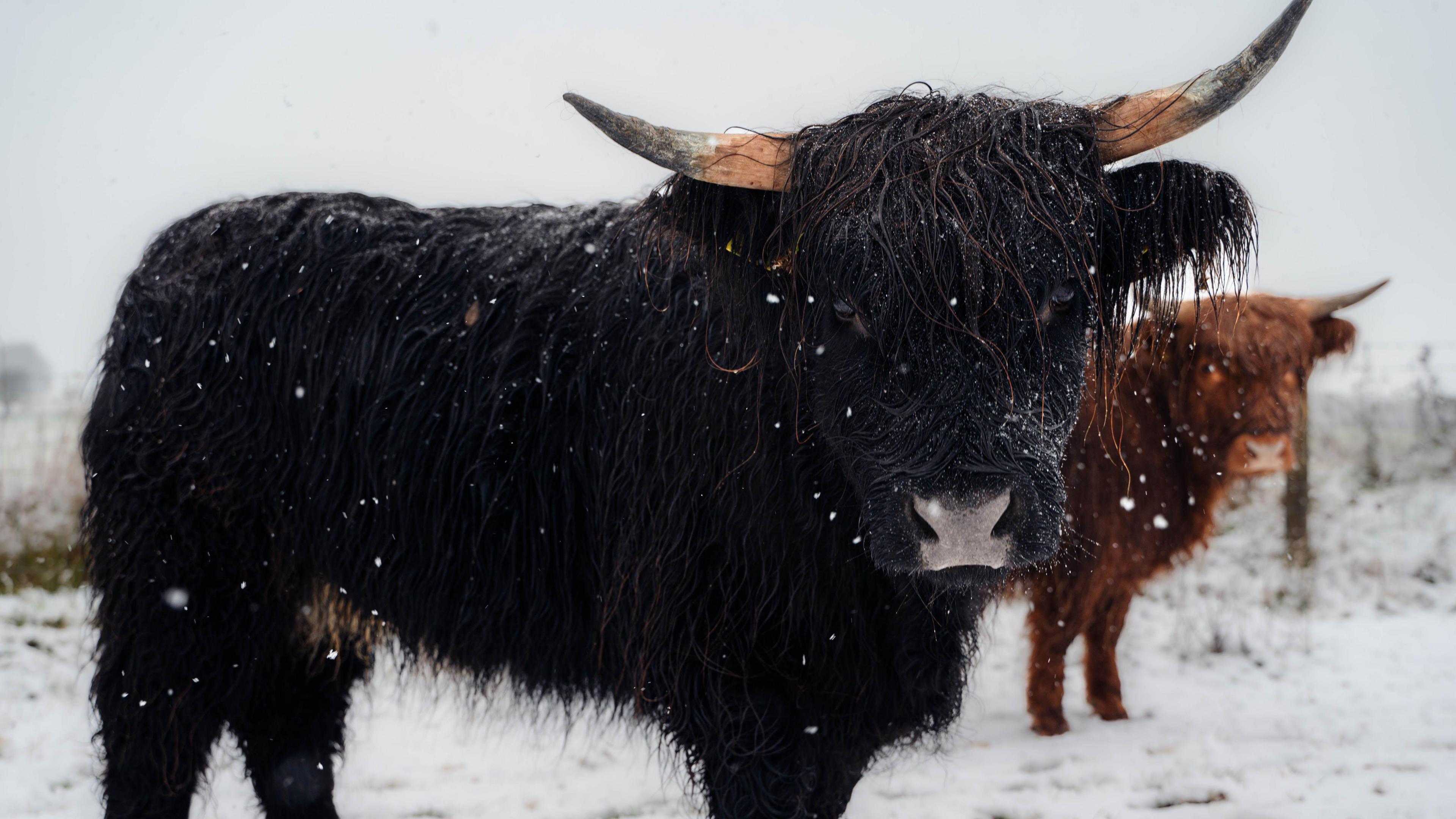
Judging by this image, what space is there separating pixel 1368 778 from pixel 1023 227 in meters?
3.15

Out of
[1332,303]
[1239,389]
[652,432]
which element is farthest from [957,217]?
[1332,303]

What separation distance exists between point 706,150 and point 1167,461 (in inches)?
143

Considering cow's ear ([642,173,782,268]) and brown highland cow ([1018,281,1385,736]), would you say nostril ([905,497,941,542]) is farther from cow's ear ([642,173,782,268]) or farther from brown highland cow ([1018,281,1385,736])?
brown highland cow ([1018,281,1385,736])

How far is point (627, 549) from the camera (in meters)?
2.20

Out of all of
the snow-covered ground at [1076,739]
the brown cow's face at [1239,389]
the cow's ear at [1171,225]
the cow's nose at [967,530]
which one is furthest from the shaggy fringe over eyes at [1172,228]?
the brown cow's face at [1239,389]

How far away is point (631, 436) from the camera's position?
223cm

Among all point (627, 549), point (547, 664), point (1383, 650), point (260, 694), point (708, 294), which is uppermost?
point (708, 294)

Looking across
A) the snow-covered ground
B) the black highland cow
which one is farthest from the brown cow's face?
Result: the black highland cow

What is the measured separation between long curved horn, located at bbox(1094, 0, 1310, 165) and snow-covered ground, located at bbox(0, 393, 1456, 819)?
4.57 feet

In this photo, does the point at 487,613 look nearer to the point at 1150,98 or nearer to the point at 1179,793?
the point at 1150,98

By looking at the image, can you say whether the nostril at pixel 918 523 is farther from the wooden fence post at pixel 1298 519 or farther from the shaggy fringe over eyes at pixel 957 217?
the wooden fence post at pixel 1298 519

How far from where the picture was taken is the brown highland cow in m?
4.29

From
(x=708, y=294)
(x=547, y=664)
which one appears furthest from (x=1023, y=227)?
(x=547, y=664)

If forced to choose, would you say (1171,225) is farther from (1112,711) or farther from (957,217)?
(1112,711)
